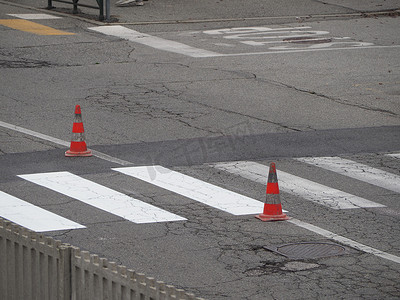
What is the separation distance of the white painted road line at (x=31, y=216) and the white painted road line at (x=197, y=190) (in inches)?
71.6

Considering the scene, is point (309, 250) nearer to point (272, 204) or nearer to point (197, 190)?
point (272, 204)

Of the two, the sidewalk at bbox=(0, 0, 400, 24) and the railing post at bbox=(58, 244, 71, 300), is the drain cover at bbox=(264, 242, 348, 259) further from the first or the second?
the sidewalk at bbox=(0, 0, 400, 24)

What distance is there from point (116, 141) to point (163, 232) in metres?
4.43

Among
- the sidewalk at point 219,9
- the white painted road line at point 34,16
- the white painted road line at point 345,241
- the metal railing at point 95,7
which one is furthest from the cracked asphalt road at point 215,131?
the white painted road line at point 34,16

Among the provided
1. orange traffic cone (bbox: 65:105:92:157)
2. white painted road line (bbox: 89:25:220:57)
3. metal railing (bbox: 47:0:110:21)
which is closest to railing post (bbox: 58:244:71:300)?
orange traffic cone (bbox: 65:105:92:157)

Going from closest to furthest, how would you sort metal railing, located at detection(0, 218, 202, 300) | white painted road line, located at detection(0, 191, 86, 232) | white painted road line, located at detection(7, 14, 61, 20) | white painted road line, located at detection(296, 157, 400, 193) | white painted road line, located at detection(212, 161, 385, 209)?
metal railing, located at detection(0, 218, 202, 300) < white painted road line, located at detection(0, 191, 86, 232) < white painted road line, located at detection(212, 161, 385, 209) < white painted road line, located at detection(296, 157, 400, 193) < white painted road line, located at detection(7, 14, 61, 20)

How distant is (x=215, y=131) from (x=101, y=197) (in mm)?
3941

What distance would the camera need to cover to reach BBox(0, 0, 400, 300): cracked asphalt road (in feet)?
27.3

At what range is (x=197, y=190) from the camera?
10945mm

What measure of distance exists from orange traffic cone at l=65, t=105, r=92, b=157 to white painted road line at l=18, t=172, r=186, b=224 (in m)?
0.90

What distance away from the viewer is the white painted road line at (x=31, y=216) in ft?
30.5

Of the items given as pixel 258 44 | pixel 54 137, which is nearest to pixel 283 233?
pixel 54 137

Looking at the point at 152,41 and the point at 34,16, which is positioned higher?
the point at 34,16

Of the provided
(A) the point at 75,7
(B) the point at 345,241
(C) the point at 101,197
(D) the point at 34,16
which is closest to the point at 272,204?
(B) the point at 345,241
